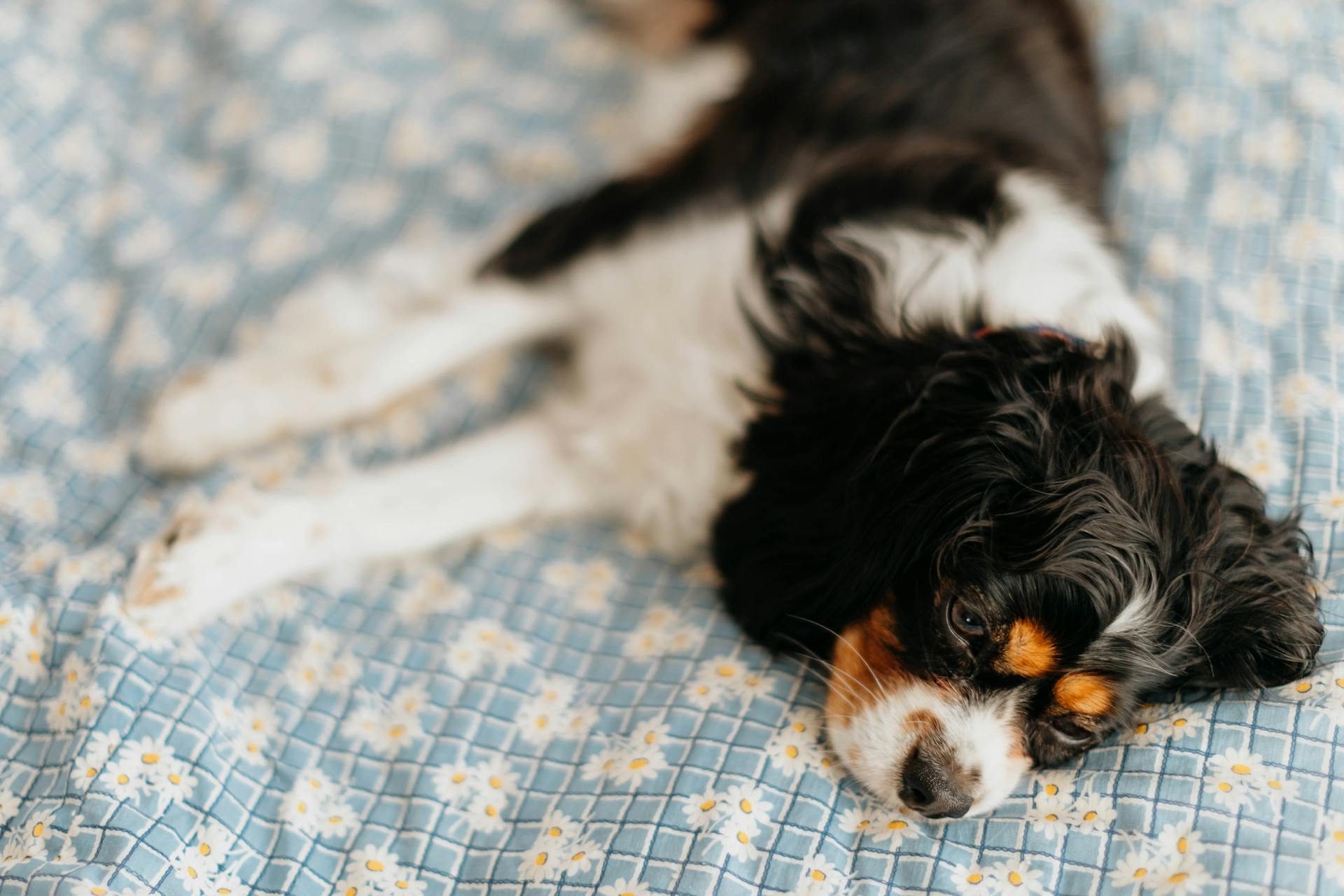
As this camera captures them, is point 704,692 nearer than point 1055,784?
No

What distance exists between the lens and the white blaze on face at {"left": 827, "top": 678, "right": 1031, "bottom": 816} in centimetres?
176

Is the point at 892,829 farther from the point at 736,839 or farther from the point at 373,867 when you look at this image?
the point at 373,867

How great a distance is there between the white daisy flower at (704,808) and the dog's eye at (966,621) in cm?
47

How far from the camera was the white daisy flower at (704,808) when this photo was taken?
5.49 feet

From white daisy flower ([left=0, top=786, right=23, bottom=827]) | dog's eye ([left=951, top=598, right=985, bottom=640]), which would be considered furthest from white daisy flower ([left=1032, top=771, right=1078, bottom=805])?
white daisy flower ([left=0, top=786, right=23, bottom=827])

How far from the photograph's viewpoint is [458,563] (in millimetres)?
2340

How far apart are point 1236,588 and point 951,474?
504 mm

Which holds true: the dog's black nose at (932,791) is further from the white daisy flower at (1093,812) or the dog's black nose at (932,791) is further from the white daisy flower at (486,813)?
the white daisy flower at (486,813)

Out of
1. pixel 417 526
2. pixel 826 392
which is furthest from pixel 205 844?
pixel 826 392

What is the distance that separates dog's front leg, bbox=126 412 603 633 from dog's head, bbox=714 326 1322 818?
752mm

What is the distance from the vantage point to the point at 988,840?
1.71m

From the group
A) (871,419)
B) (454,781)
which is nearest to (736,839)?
(454,781)

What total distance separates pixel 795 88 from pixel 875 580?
54.1 inches

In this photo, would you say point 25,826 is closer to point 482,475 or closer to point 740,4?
point 482,475
